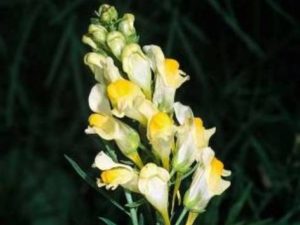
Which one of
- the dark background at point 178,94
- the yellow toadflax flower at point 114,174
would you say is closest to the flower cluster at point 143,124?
the yellow toadflax flower at point 114,174

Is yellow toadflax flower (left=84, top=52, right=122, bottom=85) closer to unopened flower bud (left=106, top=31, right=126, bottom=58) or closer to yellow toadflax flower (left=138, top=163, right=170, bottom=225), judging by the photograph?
unopened flower bud (left=106, top=31, right=126, bottom=58)

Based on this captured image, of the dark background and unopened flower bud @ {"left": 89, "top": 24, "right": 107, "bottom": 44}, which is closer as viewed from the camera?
unopened flower bud @ {"left": 89, "top": 24, "right": 107, "bottom": 44}

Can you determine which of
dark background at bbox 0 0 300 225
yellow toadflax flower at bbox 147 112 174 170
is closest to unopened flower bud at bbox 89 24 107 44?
yellow toadflax flower at bbox 147 112 174 170

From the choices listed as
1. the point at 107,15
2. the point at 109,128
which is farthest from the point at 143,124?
the point at 107,15

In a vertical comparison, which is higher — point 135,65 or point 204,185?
point 135,65

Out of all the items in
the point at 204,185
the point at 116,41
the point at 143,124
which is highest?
the point at 116,41

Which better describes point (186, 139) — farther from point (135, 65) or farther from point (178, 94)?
point (178, 94)

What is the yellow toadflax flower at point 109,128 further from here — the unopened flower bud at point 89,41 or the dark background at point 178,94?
the dark background at point 178,94

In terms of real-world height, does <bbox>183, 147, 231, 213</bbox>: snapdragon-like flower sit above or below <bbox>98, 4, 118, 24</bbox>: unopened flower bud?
below
